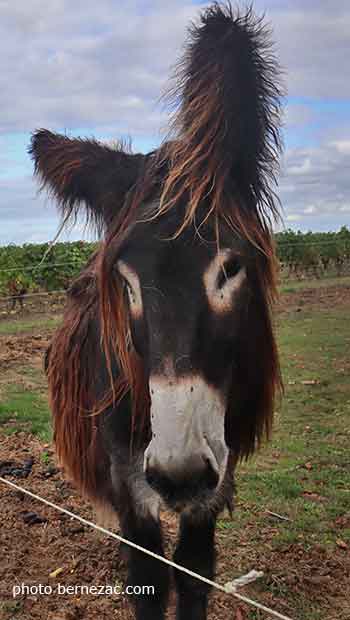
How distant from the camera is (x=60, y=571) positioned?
12.2 ft

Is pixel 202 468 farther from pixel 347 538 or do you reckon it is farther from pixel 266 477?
pixel 266 477

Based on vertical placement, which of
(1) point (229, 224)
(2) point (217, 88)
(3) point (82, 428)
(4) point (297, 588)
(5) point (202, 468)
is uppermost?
(2) point (217, 88)

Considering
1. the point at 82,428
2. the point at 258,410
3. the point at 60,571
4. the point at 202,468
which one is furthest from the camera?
the point at 60,571

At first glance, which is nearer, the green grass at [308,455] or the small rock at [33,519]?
the small rock at [33,519]

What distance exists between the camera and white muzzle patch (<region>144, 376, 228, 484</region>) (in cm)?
171

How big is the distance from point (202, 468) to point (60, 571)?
2462 millimetres

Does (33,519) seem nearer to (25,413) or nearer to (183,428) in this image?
(25,413)

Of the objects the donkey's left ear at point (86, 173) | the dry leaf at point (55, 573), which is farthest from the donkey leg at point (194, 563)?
the donkey's left ear at point (86, 173)

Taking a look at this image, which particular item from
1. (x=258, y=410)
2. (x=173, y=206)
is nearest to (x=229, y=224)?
(x=173, y=206)

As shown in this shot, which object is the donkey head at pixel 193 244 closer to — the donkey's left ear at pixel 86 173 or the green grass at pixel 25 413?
the donkey's left ear at pixel 86 173

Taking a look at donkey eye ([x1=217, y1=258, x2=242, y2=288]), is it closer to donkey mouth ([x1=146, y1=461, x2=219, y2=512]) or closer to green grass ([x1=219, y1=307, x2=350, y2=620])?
donkey mouth ([x1=146, y1=461, x2=219, y2=512])

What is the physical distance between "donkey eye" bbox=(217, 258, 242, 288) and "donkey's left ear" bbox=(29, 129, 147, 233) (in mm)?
649

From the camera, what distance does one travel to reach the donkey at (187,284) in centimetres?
181

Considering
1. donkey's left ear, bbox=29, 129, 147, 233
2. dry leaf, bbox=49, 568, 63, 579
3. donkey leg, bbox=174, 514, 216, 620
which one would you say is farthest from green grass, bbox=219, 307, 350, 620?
donkey's left ear, bbox=29, 129, 147, 233
